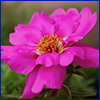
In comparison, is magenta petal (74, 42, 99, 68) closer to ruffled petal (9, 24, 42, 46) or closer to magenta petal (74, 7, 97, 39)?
magenta petal (74, 7, 97, 39)

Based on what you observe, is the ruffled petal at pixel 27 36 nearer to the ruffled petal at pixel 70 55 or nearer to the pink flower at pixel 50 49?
the pink flower at pixel 50 49

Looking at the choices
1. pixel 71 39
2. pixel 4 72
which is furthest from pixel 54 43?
pixel 4 72

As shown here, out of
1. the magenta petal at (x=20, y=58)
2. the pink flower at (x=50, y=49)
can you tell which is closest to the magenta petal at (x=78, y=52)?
the pink flower at (x=50, y=49)

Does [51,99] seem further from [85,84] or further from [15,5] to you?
[15,5]

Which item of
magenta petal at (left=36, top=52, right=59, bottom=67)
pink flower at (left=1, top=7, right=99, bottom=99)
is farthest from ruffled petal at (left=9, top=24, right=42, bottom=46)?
magenta petal at (left=36, top=52, right=59, bottom=67)

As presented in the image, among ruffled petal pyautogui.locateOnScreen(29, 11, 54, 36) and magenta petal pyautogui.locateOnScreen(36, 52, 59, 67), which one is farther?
ruffled petal pyautogui.locateOnScreen(29, 11, 54, 36)
